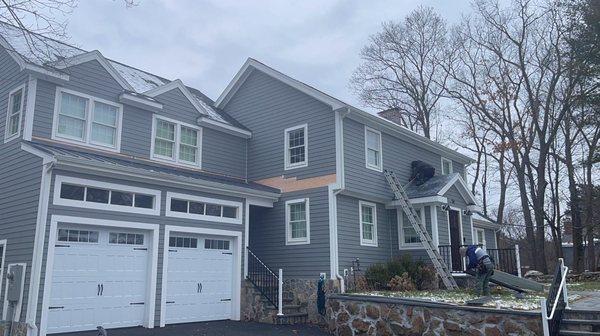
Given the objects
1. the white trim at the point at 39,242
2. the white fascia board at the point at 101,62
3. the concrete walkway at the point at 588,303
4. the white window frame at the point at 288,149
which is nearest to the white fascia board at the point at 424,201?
the white window frame at the point at 288,149

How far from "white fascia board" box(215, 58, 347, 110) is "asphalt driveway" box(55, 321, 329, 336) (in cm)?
693

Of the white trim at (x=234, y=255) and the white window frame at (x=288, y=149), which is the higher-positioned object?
the white window frame at (x=288, y=149)

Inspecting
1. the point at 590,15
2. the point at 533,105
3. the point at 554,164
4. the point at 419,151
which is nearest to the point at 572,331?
the point at 419,151

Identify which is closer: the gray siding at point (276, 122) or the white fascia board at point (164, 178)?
the white fascia board at point (164, 178)

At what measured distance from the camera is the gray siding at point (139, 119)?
13.2 metres

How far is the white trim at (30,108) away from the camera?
1271 cm

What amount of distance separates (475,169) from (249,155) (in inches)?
853

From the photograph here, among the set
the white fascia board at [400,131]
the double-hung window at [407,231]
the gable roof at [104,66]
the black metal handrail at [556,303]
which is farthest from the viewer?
the double-hung window at [407,231]

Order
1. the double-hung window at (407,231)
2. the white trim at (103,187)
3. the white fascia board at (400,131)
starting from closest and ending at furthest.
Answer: the white trim at (103,187) < the white fascia board at (400,131) < the double-hung window at (407,231)

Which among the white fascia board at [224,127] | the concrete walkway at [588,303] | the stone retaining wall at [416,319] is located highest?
the white fascia board at [224,127]

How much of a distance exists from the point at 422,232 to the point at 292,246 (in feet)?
14.2

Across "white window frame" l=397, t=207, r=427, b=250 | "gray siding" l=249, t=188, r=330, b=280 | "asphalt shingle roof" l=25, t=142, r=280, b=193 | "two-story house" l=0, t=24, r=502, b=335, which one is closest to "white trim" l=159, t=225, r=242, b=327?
"two-story house" l=0, t=24, r=502, b=335

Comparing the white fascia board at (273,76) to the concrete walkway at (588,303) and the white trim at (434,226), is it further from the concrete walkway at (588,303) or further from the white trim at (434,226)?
the concrete walkway at (588,303)

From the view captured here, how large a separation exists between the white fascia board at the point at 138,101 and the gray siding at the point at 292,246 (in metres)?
4.97
